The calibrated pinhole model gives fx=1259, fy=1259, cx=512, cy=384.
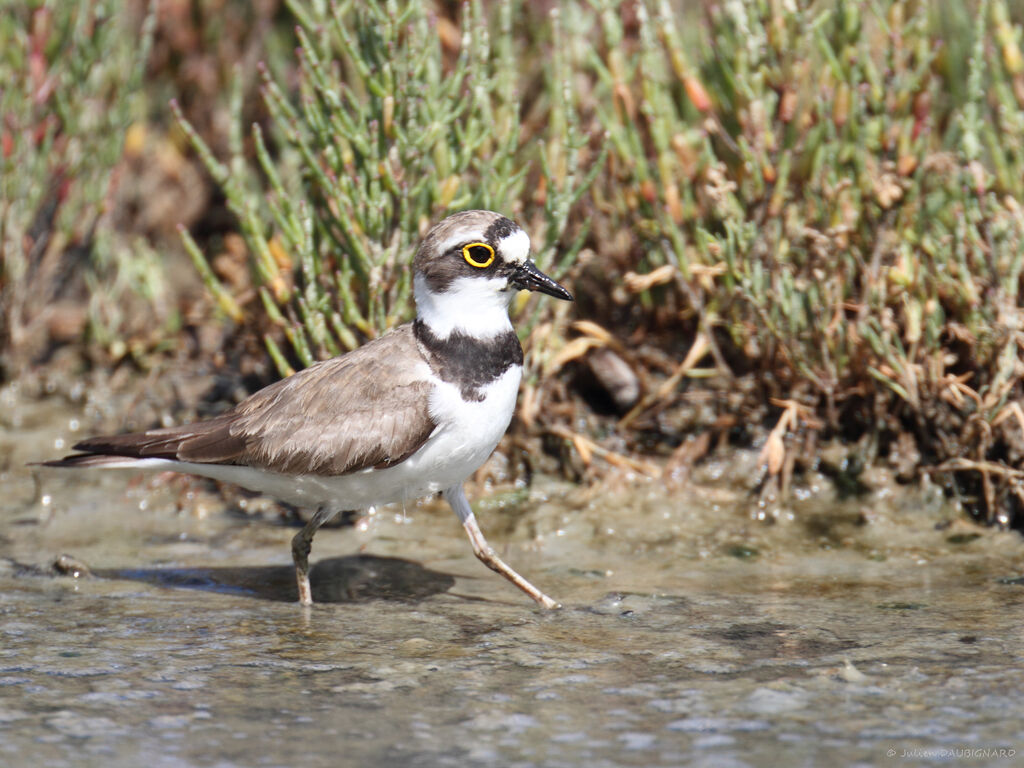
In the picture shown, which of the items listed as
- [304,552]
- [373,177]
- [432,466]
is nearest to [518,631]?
[432,466]

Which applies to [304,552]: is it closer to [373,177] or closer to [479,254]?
[479,254]

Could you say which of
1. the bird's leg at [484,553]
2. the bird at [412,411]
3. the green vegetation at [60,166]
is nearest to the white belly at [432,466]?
the bird at [412,411]

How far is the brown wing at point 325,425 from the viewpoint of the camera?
4.97 m

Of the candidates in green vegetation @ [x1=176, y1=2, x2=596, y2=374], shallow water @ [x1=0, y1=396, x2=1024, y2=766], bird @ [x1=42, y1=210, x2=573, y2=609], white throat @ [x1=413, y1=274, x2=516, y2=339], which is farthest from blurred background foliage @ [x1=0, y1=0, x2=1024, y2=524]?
white throat @ [x1=413, y1=274, x2=516, y2=339]

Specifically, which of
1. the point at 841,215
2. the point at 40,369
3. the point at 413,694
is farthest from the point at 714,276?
the point at 40,369

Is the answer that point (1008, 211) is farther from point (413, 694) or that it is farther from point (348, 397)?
point (413, 694)

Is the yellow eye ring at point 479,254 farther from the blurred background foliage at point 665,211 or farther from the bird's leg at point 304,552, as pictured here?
the bird's leg at point 304,552

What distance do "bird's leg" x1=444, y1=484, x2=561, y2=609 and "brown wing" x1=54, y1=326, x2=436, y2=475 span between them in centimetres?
46

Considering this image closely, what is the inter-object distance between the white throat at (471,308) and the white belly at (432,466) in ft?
0.68

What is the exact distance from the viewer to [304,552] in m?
5.39

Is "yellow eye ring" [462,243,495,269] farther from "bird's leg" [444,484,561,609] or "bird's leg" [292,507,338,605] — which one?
"bird's leg" [292,507,338,605]

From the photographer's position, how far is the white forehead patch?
5.06m

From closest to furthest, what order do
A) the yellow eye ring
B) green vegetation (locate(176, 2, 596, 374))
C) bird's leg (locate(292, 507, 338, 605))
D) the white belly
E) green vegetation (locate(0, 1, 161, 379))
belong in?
the white belly
the yellow eye ring
bird's leg (locate(292, 507, 338, 605))
green vegetation (locate(176, 2, 596, 374))
green vegetation (locate(0, 1, 161, 379))

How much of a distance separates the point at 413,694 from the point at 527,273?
182 cm
